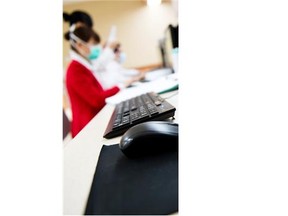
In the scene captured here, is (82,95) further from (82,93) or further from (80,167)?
(80,167)

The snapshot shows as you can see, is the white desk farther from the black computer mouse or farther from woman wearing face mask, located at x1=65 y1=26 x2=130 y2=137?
woman wearing face mask, located at x1=65 y1=26 x2=130 y2=137

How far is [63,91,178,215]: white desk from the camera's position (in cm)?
25

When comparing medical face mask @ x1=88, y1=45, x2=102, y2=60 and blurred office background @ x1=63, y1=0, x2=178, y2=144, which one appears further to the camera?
blurred office background @ x1=63, y1=0, x2=178, y2=144

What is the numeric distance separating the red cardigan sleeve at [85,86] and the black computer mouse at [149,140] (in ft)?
2.30

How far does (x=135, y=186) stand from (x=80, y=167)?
11cm

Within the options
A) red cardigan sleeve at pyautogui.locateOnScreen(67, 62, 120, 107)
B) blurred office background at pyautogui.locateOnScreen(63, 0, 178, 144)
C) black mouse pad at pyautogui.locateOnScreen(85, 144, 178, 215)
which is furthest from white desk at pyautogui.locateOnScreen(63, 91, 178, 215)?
blurred office background at pyautogui.locateOnScreen(63, 0, 178, 144)

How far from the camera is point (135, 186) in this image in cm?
25

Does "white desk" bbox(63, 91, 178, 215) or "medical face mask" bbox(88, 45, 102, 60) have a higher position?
"medical face mask" bbox(88, 45, 102, 60)

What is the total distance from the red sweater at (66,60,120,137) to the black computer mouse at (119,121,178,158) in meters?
0.70

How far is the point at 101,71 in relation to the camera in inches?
70.4

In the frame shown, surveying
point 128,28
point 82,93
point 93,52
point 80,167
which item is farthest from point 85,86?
point 128,28
